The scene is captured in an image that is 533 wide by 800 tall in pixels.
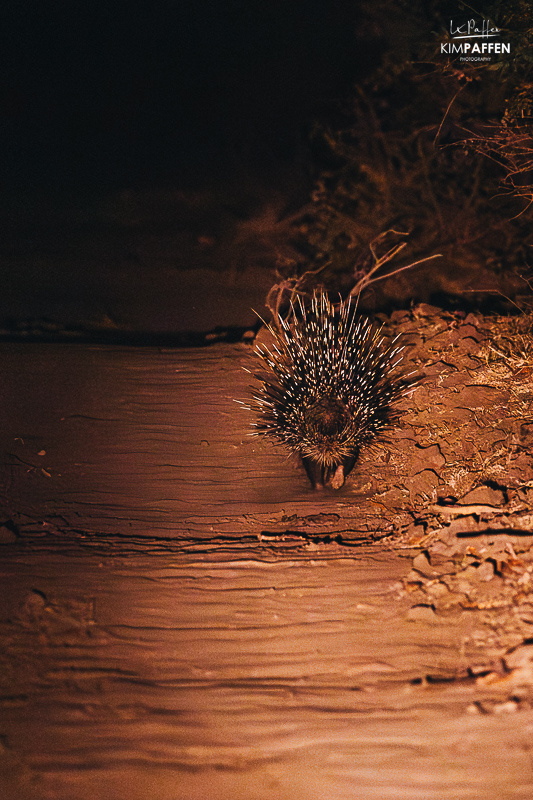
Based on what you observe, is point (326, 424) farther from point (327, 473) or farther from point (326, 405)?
point (327, 473)

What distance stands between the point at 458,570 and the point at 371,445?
1873 millimetres

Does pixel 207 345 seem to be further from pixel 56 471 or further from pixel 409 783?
pixel 409 783

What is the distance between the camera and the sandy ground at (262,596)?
251cm

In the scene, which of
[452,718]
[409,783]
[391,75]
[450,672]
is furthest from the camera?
[391,75]

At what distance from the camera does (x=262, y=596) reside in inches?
→ 143

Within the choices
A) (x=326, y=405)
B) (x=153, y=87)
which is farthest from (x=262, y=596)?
(x=153, y=87)

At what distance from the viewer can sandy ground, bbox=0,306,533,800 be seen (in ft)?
8.25

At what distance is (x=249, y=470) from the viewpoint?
534cm

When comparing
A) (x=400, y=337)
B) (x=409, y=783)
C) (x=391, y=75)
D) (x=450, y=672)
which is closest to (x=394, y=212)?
(x=391, y=75)

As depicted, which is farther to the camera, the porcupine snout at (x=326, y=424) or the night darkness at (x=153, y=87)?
the night darkness at (x=153, y=87)
